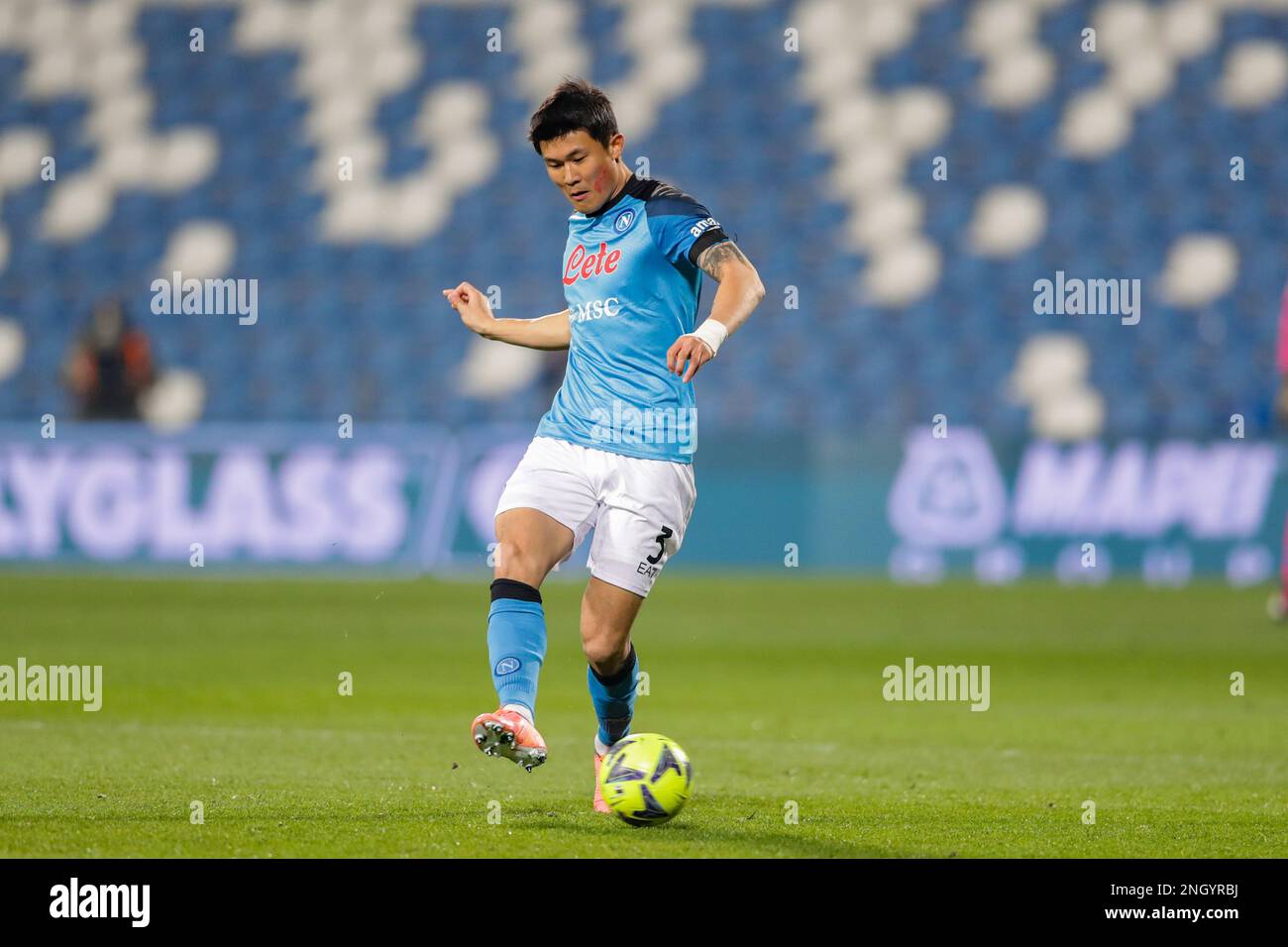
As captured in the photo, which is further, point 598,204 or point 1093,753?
point 1093,753

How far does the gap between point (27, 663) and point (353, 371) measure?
10096mm

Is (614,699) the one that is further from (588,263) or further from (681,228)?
(681,228)

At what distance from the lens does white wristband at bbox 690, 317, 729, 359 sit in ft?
16.0

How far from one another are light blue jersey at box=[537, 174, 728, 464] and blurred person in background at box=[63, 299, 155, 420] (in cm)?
1303

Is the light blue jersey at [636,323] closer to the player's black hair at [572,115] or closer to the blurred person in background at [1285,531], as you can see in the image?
the player's black hair at [572,115]

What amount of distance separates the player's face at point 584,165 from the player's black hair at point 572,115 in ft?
0.06

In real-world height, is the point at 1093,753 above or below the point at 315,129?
below

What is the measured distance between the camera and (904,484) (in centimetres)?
1523

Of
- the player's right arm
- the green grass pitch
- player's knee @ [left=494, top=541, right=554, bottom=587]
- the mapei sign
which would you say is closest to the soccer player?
player's knee @ [left=494, top=541, right=554, bottom=587]

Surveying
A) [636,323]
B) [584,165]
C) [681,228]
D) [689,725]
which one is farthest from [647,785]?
[689,725]

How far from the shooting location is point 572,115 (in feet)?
17.1

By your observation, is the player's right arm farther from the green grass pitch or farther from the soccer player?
the green grass pitch
